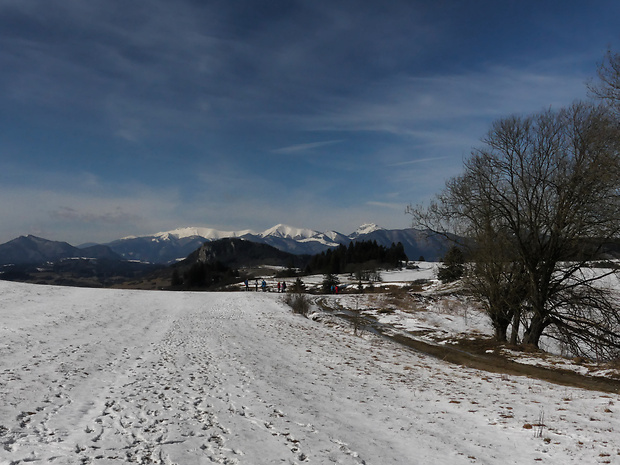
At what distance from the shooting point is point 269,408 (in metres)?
8.28

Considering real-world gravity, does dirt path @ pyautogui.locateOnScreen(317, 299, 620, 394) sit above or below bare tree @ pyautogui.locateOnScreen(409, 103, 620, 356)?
below

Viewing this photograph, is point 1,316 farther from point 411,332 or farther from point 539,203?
point 539,203

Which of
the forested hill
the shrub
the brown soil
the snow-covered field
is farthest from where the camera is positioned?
the forested hill

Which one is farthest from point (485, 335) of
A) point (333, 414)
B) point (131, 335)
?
point (131, 335)

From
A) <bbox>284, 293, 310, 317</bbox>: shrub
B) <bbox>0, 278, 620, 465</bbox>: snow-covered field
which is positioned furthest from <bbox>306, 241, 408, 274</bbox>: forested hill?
<bbox>0, 278, 620, 465</bbox>: snow-covered field

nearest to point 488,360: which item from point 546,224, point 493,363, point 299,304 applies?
point 493,363

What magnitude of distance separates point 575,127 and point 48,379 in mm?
21404

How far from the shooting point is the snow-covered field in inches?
233

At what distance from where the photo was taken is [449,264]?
20781 mm

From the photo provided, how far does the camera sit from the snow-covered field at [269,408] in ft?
19.4

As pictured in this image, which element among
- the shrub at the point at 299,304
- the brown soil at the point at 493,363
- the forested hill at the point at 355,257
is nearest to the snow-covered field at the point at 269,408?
the brown soil at the point at 493,363

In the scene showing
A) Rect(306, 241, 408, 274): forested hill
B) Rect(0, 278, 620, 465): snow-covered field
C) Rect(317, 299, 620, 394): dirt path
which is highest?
Rect(306, 241, 408, 274): forested hill

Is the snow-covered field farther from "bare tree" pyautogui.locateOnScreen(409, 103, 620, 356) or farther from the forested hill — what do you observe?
the forested hill

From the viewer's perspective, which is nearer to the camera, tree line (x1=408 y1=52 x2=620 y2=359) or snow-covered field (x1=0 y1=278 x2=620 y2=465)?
snow-covered field (x1=0 y1=278 x2=620 y2=465)
